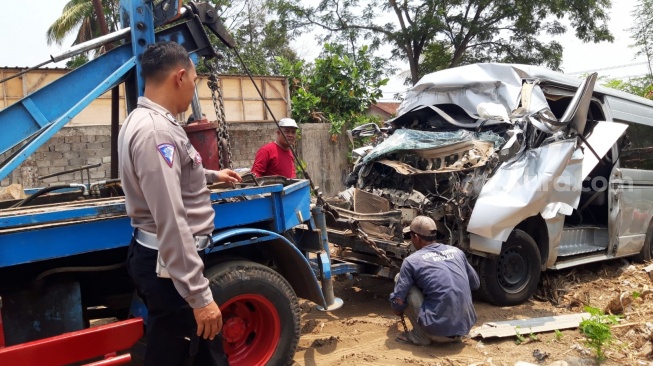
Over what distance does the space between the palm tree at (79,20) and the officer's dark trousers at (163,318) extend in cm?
1701

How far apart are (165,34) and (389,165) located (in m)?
2.59

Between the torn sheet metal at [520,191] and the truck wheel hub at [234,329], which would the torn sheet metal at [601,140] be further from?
the truck wheel hub at [234,329]

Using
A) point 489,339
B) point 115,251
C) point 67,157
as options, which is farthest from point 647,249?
point 67,157

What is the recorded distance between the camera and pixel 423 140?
18.2 feet

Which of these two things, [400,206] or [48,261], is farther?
[400,206]

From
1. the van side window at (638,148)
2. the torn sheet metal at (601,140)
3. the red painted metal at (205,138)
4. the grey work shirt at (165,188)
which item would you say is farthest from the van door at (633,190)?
the grey work shirt at (165,188)

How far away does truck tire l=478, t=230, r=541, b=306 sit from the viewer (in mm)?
5059

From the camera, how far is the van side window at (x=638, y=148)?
636cm

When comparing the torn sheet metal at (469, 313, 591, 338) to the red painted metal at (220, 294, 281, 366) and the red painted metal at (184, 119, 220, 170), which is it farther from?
the red painted metal at (184, 119, 220, 170)

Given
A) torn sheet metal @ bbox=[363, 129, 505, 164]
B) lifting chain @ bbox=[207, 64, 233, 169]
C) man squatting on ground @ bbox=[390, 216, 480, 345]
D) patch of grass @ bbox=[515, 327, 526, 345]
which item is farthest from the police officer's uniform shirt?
lifting chain @ bbox=[207, 64, 233, 169]

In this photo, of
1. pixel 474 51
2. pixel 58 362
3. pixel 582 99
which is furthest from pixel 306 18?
pixel 58 362

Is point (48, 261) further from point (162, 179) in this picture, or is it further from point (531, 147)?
point (531, 147)

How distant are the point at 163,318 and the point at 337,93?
11.4 metres

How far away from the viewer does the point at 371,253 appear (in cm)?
508
